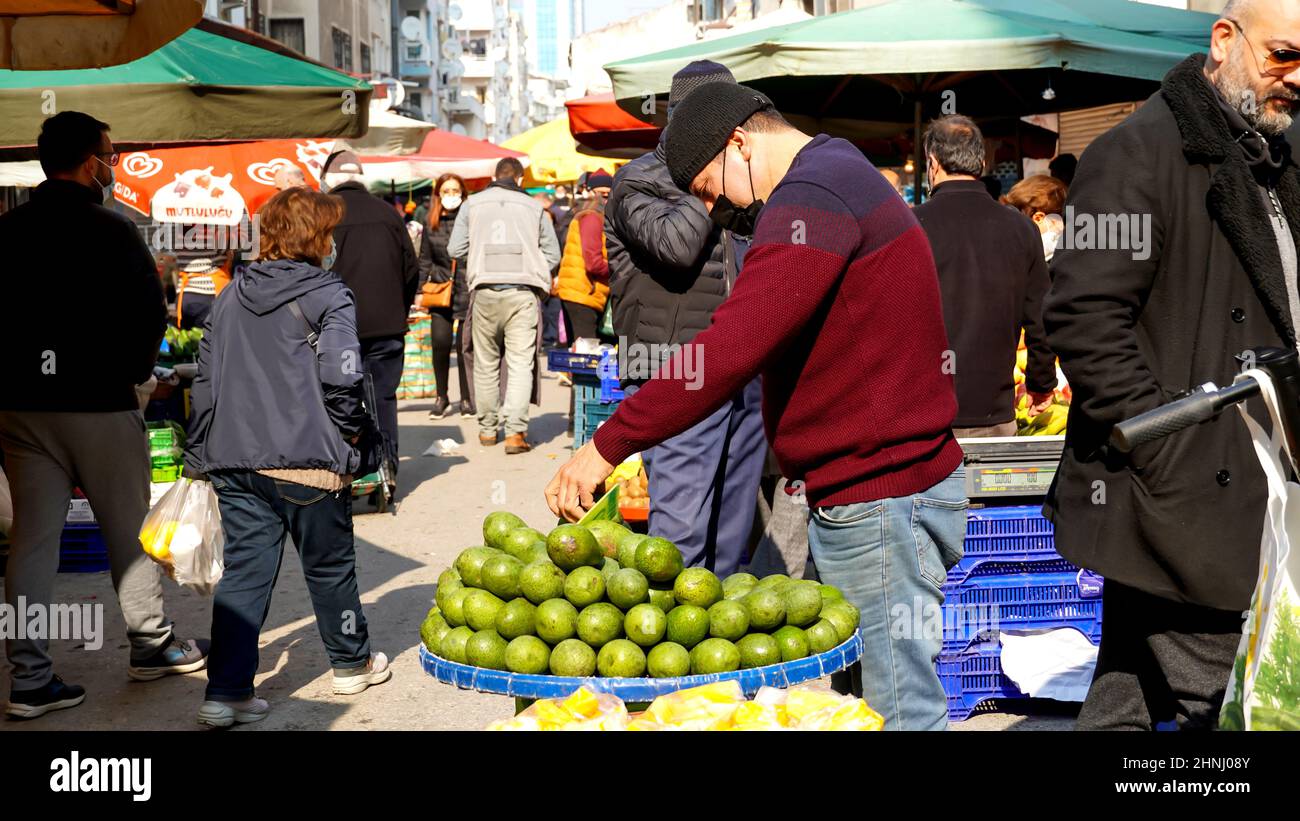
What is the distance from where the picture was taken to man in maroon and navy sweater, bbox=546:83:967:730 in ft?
10.2

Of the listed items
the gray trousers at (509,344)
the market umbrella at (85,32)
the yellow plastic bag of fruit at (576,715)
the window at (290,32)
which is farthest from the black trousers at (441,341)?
the window at (290,32)

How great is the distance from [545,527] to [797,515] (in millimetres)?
3174

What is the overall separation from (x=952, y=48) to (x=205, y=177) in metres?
8.45

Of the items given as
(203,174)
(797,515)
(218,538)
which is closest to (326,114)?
(218,538)

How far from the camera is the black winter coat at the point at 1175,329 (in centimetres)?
312

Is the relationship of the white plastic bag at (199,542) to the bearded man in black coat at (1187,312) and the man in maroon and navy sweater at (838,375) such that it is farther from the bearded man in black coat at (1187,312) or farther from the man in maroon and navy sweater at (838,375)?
the bearded man in black coat at (1187,312)

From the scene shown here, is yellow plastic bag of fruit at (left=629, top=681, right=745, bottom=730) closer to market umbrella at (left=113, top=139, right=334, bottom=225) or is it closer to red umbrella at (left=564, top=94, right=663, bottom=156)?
red umbrella at (left=564, top=94, right=663, bottom=156)

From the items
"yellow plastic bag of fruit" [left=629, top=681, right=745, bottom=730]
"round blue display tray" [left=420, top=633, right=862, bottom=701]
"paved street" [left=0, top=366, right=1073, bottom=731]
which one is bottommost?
"paved street" [left=0, top=366, right=1073, bottom=731]

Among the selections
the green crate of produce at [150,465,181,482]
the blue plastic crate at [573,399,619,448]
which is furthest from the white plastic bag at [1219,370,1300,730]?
the blue plastic crate at [573,399,619,448]

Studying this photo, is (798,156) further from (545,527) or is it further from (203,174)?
(203,174)

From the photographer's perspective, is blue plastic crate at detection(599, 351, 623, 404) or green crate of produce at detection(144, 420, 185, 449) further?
blue plastic crate at detection(599, 351, 623, 404)

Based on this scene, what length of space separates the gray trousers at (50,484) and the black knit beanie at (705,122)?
3.48m

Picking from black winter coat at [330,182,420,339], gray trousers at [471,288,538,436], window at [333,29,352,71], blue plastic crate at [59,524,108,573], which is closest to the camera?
blue plastic crate at [59,524,108,573]

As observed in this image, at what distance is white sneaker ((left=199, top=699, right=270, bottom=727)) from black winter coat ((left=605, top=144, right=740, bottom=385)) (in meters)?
2.10
